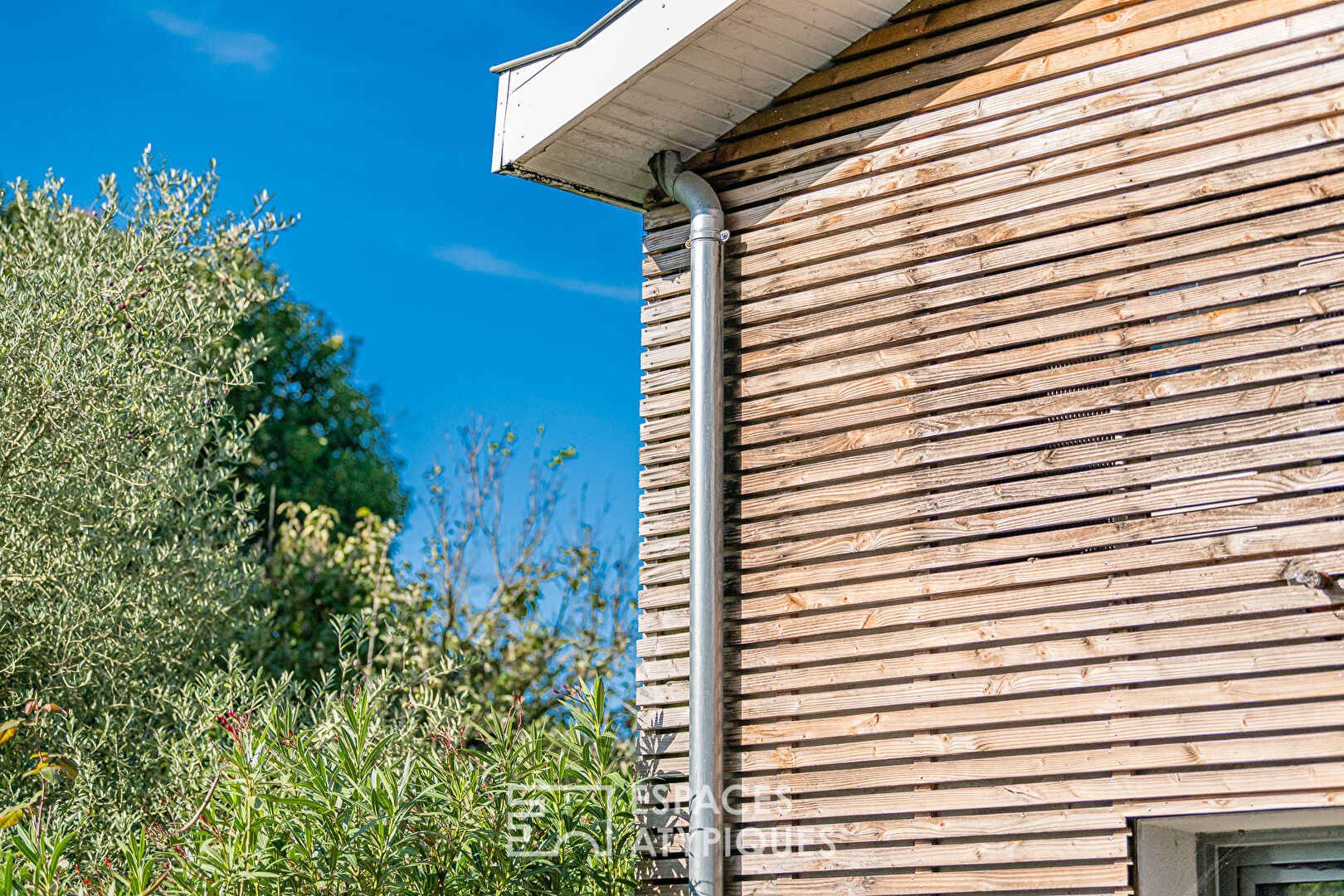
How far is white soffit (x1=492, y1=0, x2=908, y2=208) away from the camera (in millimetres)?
4434

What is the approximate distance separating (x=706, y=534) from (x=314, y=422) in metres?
12.0

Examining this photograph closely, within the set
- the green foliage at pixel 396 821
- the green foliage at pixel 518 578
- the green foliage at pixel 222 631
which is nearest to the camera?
the green foliage at pixel 396 821

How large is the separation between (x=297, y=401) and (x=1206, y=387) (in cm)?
1327

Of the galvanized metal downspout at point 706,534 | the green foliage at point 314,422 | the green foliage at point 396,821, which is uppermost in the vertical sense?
the green foliage at point 314,422

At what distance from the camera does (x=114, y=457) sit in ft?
23.0

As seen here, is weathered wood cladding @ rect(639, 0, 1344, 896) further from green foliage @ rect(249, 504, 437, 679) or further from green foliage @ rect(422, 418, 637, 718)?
green foliage @ rect(249, 504, 437, 679)

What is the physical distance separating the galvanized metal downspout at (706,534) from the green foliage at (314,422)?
1059 cm

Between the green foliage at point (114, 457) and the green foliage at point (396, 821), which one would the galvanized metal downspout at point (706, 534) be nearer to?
the green foliage at point (396, 821)

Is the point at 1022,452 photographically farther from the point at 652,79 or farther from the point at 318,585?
the point at 318,585

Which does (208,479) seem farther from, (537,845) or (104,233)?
(537,845)

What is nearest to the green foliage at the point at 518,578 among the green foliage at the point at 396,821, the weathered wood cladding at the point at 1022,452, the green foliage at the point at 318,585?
the green foliage at the point at 318,585

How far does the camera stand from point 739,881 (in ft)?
13.9

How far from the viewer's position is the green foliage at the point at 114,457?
22.1 feet

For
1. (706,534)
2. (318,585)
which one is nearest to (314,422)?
(318,585)
